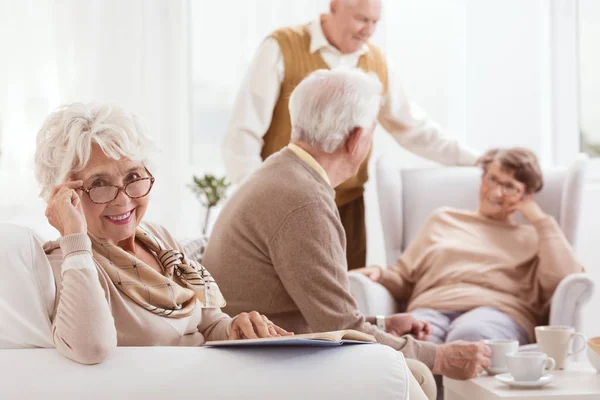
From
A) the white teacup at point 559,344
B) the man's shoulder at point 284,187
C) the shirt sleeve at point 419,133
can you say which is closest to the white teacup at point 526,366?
the white teacup at point 559,344

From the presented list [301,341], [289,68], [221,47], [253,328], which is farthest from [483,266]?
[221,47]

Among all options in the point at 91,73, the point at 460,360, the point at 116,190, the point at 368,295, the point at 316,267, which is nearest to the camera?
the point at 116,190

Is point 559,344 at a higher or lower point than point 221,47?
lower

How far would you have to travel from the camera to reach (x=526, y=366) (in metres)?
1.95

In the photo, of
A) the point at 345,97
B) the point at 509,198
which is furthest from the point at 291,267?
the point at 509,198

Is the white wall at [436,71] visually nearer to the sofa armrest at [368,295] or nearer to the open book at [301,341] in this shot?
the sofa armrest at [368,295]

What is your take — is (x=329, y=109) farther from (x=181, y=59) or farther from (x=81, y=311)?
(x=181, y=59)

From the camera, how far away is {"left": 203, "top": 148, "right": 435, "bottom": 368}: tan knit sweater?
1900 millimetres

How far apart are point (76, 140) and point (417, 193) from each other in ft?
7.14

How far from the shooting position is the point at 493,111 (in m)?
4.42

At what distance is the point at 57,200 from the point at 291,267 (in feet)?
2.03

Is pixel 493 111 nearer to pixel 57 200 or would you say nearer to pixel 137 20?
pixel 137 20

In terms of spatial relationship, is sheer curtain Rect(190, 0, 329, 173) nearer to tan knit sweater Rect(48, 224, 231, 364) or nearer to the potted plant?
the potted plant

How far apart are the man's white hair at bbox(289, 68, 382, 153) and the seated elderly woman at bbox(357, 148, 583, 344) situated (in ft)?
3.10
